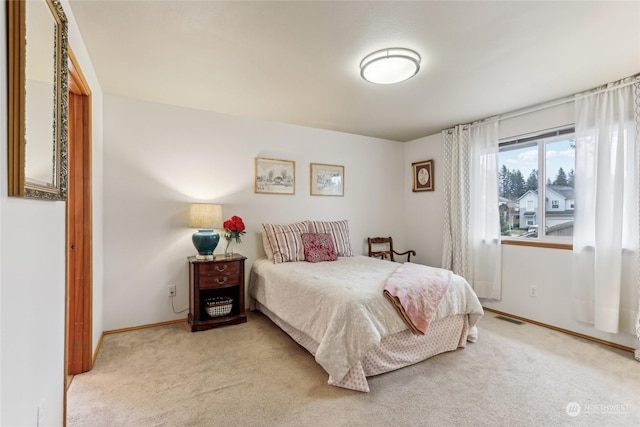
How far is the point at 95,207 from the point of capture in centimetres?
264

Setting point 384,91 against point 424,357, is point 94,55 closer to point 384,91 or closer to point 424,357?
point 384,91

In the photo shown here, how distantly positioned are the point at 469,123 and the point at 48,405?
15.3 ft

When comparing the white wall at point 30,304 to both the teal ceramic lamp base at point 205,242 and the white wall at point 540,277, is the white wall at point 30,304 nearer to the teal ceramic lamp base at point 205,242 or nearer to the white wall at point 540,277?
the teal ceramic lamp base at point 205,242

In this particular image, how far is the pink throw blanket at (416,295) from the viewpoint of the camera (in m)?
2.23

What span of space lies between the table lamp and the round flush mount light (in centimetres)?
207

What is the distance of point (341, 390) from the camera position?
203 centimetres

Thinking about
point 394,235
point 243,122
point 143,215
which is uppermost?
point 243,122

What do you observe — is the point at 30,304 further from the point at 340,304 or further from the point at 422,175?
the point at 422,175

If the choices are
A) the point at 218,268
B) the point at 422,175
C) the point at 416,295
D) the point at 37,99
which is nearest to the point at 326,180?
the point at 422,175

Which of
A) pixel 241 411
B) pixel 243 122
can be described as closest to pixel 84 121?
pixel 243 122

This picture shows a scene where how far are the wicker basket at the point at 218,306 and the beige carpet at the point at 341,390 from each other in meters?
0.38

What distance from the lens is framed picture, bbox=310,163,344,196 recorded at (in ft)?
14.0

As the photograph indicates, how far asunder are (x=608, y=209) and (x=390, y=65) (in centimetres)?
248

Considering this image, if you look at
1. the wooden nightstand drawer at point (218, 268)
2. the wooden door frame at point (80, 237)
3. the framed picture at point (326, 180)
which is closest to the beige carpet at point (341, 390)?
the wooden door frame at point (80, 237)
